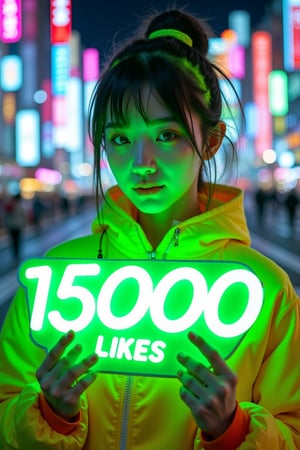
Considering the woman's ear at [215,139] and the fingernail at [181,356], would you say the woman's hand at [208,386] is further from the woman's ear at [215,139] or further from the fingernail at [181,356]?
the woman's ear at [215,139]

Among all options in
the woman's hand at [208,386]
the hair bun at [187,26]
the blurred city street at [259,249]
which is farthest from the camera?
the blurred city street at [259,249]

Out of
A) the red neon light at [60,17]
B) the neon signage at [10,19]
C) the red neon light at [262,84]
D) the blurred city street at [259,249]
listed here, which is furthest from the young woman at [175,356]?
the red neon light at [262,84]

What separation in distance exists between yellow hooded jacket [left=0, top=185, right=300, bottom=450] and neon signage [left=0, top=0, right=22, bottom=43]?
80.3ft

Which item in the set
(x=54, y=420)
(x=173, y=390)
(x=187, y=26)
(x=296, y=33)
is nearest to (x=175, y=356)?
(x=173, y=390)

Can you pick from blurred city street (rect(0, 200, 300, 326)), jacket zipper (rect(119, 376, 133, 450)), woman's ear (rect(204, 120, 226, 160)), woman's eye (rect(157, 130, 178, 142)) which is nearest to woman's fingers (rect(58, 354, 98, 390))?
jacket zipper (rect(119, 376, 133, 450))

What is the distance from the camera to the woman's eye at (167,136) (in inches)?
54.1

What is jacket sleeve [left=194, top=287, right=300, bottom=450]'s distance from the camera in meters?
1.25

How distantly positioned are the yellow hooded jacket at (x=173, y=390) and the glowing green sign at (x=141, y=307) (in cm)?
17

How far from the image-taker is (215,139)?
1579 millimetres

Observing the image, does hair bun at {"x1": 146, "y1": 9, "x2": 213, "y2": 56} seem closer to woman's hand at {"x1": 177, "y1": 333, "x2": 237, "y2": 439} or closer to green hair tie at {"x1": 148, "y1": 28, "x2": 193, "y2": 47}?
green hair tie at {"x1": 148, "y1": 28, "x2": 193, "y2": 47}

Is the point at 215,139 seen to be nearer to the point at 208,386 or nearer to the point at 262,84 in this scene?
the point at 208,386

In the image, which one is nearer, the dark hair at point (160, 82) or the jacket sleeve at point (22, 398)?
the jacket sleeve at point (22, 398)

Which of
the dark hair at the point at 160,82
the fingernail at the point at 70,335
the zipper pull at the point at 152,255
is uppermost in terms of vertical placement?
the dark hair at the point at 160,82

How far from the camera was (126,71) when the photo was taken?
1435 millimetres
